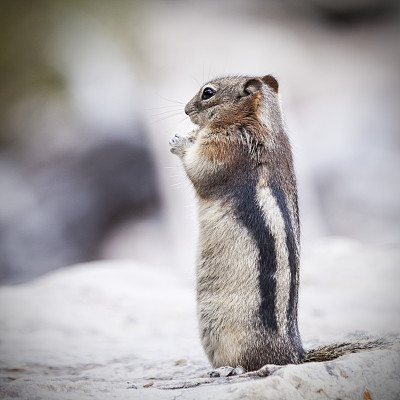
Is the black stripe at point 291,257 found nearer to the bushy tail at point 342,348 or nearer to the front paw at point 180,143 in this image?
the bushy tail at point 342,348

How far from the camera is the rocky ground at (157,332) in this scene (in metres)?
1.44

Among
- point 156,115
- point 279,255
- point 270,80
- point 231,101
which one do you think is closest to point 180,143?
point 231,101

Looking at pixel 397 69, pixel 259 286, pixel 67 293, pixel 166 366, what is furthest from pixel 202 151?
pixel 397 69

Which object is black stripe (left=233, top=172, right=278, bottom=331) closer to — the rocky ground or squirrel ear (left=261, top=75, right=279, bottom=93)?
the rocky ground

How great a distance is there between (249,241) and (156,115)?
301cm

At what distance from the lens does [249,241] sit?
5.49 feet

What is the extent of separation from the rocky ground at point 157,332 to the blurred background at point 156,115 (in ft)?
1.78

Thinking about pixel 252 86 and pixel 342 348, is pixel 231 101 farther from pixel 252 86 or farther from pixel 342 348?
pixel 342 348

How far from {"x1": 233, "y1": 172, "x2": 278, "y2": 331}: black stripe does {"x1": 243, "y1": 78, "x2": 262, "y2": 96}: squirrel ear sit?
41 centimetres

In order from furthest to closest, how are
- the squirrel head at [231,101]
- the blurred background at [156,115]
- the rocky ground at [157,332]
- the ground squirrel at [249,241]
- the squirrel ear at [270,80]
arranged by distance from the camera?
the blurred background at [156,115], the squirrel ear at [270,80], the squirrel head at [231,101], the ground squirrel at [249,241], the rocky ground at [157,332]

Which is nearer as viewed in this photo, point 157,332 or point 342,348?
point 342,348

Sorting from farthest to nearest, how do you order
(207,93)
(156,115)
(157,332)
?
1. (156,115)
2. (157,332)
3. (207,93)

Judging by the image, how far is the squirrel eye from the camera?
2066mm

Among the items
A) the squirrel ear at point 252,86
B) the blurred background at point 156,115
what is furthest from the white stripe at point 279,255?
the blurred background at point 156,115
